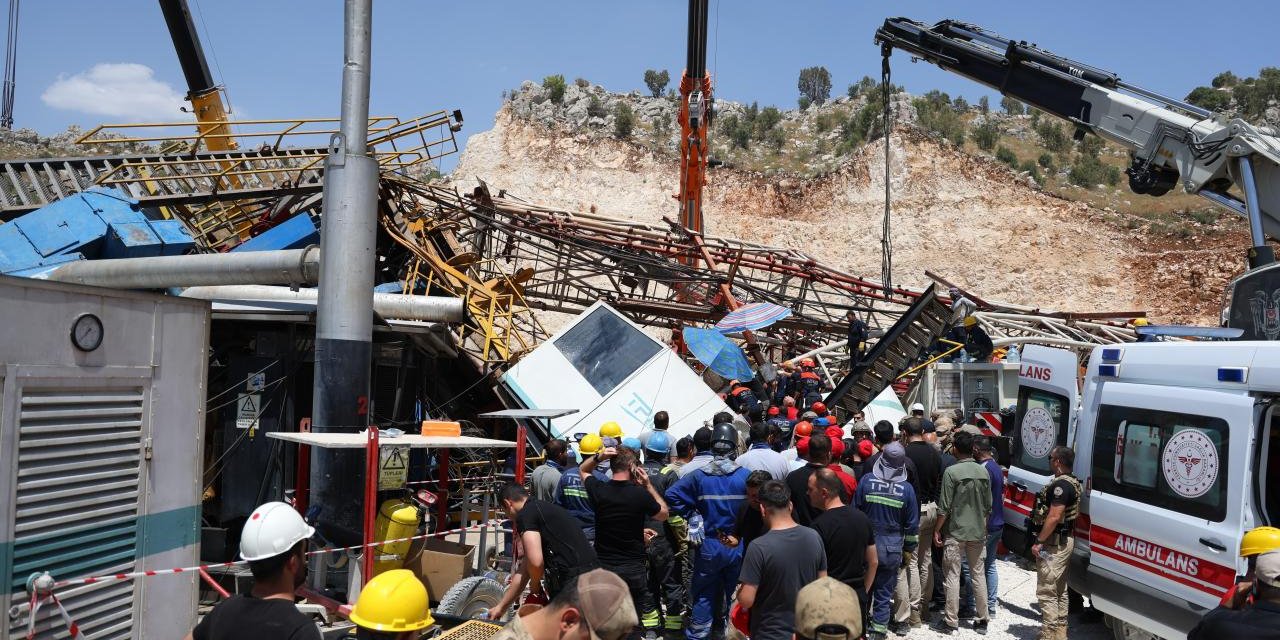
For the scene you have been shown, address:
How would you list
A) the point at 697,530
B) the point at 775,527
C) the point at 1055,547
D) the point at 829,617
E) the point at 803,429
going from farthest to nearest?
the point at 803,429 < the point at 1055,547 < the point at 697,530 < the point at 775,527 < the point at 829,617

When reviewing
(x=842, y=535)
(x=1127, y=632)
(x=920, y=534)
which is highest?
(x=842, y=535)

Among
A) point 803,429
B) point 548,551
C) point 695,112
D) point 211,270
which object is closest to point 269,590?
point 548,551

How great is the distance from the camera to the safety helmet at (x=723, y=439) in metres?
6.56

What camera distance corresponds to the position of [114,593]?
16.8ft

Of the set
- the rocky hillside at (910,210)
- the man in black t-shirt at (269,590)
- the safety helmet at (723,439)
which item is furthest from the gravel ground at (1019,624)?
the rocky hillside at (910,210)

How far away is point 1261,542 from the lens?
13.2 feet

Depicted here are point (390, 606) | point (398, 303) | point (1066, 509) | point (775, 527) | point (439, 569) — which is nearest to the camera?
point (390, 606)

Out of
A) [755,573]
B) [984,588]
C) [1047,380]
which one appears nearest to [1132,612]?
[984,588]

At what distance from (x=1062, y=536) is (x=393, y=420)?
7.35m

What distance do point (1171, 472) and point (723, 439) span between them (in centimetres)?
320

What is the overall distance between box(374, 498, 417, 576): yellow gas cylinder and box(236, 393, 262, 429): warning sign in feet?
9.90

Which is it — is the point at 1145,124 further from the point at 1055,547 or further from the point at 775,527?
the point at 775,527

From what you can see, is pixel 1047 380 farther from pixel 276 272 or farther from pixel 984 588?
pixel 276 272

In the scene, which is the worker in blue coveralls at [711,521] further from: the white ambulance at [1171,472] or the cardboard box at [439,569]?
the white ambulance at [1171,472]
